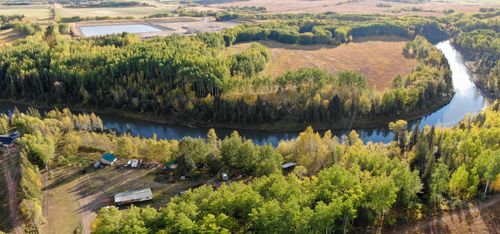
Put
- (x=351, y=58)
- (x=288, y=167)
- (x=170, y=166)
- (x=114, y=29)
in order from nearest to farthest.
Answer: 1. (x=170, y=166)
2. (x=288, y=167)
3. (x=351, y=58)
4. (x=114, y=29)

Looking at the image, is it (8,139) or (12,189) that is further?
(8,139)

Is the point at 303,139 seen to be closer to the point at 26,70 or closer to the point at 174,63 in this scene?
the point at 174,63

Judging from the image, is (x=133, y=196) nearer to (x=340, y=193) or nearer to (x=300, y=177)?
(x=300, y=177)

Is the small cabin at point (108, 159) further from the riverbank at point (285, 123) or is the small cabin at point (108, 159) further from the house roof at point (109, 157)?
the riverbank at point (285, 123)

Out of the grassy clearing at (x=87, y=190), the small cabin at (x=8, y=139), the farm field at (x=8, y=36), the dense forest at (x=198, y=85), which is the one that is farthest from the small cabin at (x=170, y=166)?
the farm field at (x=8, y=36)

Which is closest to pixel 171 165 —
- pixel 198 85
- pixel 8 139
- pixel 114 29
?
pixel 8 139

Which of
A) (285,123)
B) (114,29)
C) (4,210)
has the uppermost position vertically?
(114,29)

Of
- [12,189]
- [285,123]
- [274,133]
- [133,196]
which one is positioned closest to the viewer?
[133,196]
